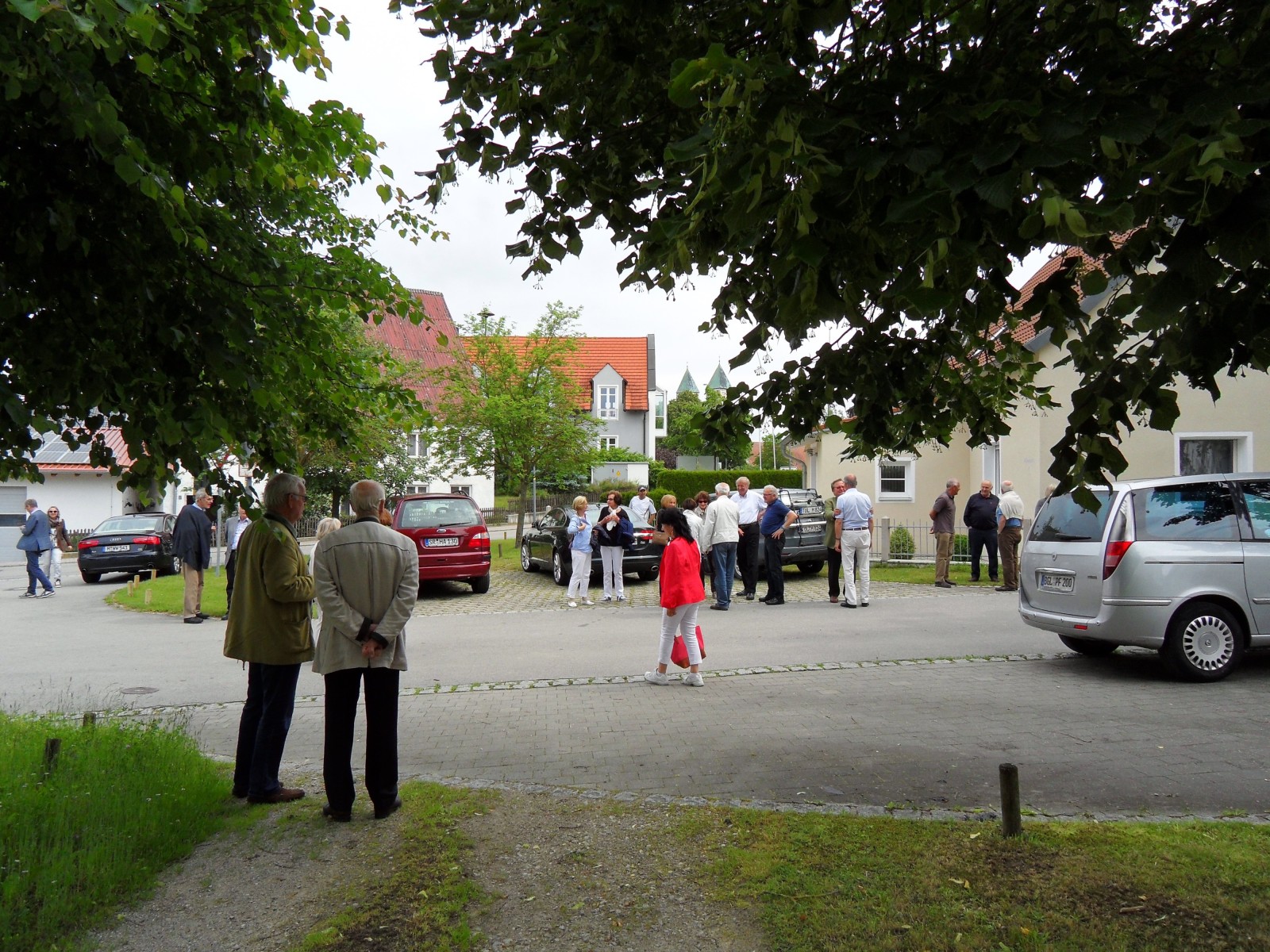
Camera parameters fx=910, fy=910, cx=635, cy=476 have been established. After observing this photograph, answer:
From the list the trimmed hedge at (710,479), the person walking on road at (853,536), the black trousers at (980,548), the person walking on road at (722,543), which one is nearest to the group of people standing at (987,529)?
the black trousers at (980,548)

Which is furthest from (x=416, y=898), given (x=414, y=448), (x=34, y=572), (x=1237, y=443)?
(x=414, y=448)

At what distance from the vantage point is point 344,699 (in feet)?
16.6

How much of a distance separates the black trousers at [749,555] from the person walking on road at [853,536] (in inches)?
56.9

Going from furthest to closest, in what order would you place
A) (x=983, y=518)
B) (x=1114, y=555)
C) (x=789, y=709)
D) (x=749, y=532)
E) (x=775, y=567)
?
(x=983, y=518), (x=749, y=532), (x=775, y=567), (x=1114, y=555), (x=789, y=709)

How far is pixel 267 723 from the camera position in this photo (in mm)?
5246

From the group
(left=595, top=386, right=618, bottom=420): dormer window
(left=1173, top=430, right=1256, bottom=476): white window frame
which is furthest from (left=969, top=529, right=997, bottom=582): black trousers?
(left=595, top=386, right=618, bottom=420): dormer window

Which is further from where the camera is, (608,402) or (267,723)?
(608,402)

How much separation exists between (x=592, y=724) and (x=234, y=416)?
3.98 m

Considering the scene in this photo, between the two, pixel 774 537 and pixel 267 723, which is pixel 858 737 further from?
pixel 774 537

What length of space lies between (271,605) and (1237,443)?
19316 mm

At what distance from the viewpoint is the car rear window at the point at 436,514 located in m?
16.1

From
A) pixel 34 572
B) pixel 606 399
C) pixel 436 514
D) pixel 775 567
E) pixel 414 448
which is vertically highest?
pixel 606 399

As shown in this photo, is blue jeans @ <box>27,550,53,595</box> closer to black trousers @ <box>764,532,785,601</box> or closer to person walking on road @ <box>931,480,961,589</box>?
black trousers @ <box>764,532,785,601</box>

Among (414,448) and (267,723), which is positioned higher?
(414,448)
